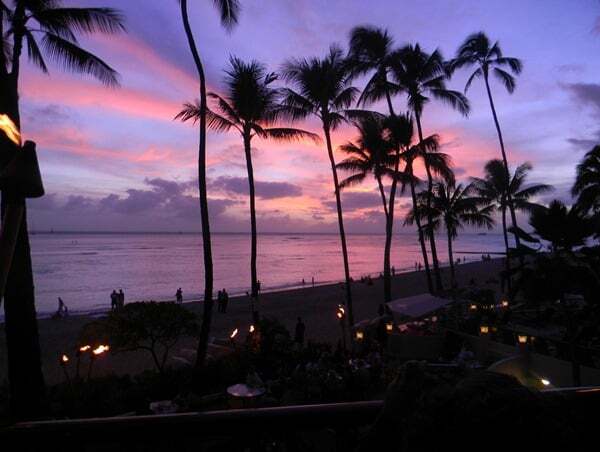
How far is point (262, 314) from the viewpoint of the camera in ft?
101

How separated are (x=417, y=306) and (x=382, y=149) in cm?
1198

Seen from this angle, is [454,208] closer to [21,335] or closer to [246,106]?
[246,106]

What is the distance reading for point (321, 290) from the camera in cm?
4409

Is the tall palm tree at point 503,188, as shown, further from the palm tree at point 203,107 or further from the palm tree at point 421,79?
the palm tree at point 203,107

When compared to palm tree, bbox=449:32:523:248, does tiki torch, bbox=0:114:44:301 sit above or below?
below

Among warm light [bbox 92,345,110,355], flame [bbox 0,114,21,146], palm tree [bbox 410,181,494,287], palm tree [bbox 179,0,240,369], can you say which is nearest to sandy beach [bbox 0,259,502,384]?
warm light [bbox 92,345,110,355]

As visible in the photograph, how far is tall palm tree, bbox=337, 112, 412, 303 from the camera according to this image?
81.7 ft

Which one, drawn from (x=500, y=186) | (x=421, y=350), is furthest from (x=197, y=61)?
(x=500, y=186)

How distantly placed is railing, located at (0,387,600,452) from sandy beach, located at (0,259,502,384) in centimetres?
1348

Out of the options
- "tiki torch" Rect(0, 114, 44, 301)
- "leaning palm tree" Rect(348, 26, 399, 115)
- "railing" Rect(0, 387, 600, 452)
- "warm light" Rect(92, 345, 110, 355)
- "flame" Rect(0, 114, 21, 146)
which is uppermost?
"leaning palm tree" Rect(348, 26, 399, 115)

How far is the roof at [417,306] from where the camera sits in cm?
1567

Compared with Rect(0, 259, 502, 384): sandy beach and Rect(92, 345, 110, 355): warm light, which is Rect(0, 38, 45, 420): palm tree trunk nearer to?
Rect(92, 345, 110, 355): warm light

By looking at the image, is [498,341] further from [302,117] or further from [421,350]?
[302,117]

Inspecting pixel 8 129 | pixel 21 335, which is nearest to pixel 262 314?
pixel 21 335
